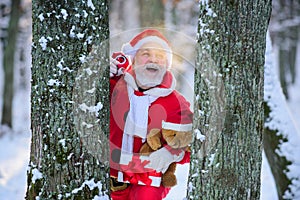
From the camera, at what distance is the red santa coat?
3.48 m

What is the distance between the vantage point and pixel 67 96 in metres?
2.79

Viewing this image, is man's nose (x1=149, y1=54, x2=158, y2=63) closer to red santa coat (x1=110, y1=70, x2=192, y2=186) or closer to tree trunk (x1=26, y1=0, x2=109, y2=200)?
red santa coat (x1=110, y1=70, x2=192, y2=186)

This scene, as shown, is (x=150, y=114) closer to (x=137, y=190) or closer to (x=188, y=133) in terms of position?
(x=188, y=133)

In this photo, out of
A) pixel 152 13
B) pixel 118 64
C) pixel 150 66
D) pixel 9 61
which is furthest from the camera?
pixel 9 61

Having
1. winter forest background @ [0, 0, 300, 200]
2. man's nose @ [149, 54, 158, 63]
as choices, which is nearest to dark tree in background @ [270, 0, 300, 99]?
winter forest background @ [0, 0, 300, 200]

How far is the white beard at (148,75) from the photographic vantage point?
11.6 feet

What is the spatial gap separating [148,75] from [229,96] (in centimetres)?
93

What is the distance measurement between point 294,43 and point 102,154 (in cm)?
2153

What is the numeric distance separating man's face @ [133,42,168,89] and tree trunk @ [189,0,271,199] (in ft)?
2.31

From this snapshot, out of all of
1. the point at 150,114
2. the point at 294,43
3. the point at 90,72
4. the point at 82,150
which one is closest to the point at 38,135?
the point at 82,150

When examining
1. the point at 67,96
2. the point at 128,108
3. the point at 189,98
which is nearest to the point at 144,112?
the point at 128,108

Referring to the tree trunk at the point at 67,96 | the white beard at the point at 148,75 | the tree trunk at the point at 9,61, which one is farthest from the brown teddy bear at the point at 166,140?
the tree trunk at the point at 9,61

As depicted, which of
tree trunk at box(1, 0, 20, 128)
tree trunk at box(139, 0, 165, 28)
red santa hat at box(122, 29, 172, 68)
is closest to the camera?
red santa hat at box(122, 29, 172, 68)

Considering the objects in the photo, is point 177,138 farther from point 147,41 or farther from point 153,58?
point 147,41
